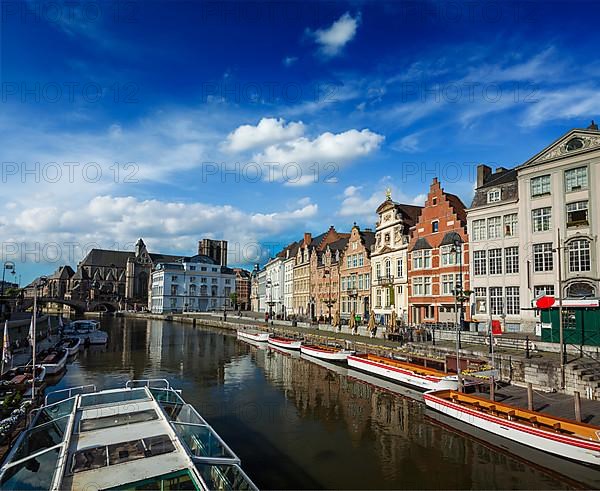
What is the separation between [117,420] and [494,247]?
3195 cm

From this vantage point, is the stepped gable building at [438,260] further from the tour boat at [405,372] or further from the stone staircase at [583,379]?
the stone staircase at [583,379]

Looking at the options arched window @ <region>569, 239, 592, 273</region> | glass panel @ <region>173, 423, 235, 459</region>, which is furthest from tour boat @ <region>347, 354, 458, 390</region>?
glass panel @ <region>173, 423, 235, 459</region>

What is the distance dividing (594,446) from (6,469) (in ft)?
52.1

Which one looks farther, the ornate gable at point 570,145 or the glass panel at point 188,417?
the ornate gable at point 570,145

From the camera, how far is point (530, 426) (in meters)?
14.9

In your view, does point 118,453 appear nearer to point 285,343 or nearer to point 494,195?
point 494,195

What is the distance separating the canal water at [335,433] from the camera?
41.8 feet

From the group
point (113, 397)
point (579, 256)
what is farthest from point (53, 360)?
point (579, 256)

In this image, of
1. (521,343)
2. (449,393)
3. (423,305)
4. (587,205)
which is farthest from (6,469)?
(423,305)

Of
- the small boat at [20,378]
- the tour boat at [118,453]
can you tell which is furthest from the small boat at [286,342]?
the tour boat at [118,453]

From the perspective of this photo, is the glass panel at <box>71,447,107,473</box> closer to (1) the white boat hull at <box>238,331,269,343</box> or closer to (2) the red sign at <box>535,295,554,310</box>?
(2) the red sign at <box>535,295,554,310</box>

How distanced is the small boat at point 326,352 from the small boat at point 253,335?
10.8 m

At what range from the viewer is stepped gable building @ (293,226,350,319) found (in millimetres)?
68812

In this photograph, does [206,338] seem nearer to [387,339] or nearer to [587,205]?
[387,339]
